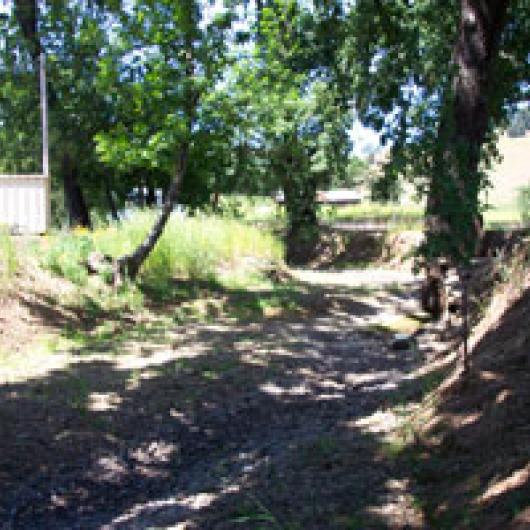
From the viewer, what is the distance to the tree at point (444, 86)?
5668 millimetres

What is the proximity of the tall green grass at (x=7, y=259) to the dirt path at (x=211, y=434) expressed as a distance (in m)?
1.67

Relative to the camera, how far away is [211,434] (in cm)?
614

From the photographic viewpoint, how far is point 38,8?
18.8 m

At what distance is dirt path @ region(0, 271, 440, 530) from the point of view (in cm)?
429

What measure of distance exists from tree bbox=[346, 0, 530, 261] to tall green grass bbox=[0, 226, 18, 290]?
503 centimetres

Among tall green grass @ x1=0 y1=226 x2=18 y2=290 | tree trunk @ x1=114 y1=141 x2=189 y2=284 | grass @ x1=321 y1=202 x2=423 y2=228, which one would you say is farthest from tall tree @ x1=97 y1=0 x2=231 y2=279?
grass @ x1=321 y1=202 x2=423 y2=228

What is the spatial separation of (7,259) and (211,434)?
16.5ft

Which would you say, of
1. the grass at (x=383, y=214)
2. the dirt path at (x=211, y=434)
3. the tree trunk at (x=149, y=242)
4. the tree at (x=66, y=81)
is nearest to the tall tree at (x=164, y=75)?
the tree trunk at (x=149, y=242)

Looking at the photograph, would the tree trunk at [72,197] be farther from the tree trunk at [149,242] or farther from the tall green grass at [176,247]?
the tree trunk at [149,242]

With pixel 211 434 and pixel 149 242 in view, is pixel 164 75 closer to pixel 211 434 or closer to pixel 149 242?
pixel 149 242

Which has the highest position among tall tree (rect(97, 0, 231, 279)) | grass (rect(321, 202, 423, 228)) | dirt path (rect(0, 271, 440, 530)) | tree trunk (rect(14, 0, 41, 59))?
tree trunk (rect(14, 0, 41, 59))

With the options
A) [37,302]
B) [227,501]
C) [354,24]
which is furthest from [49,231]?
[227,501]

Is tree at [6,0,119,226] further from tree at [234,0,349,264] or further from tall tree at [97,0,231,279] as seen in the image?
tall tree at [97,0,231,279]

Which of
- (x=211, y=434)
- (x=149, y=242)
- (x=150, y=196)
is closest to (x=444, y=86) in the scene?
(x=149, y=242)
